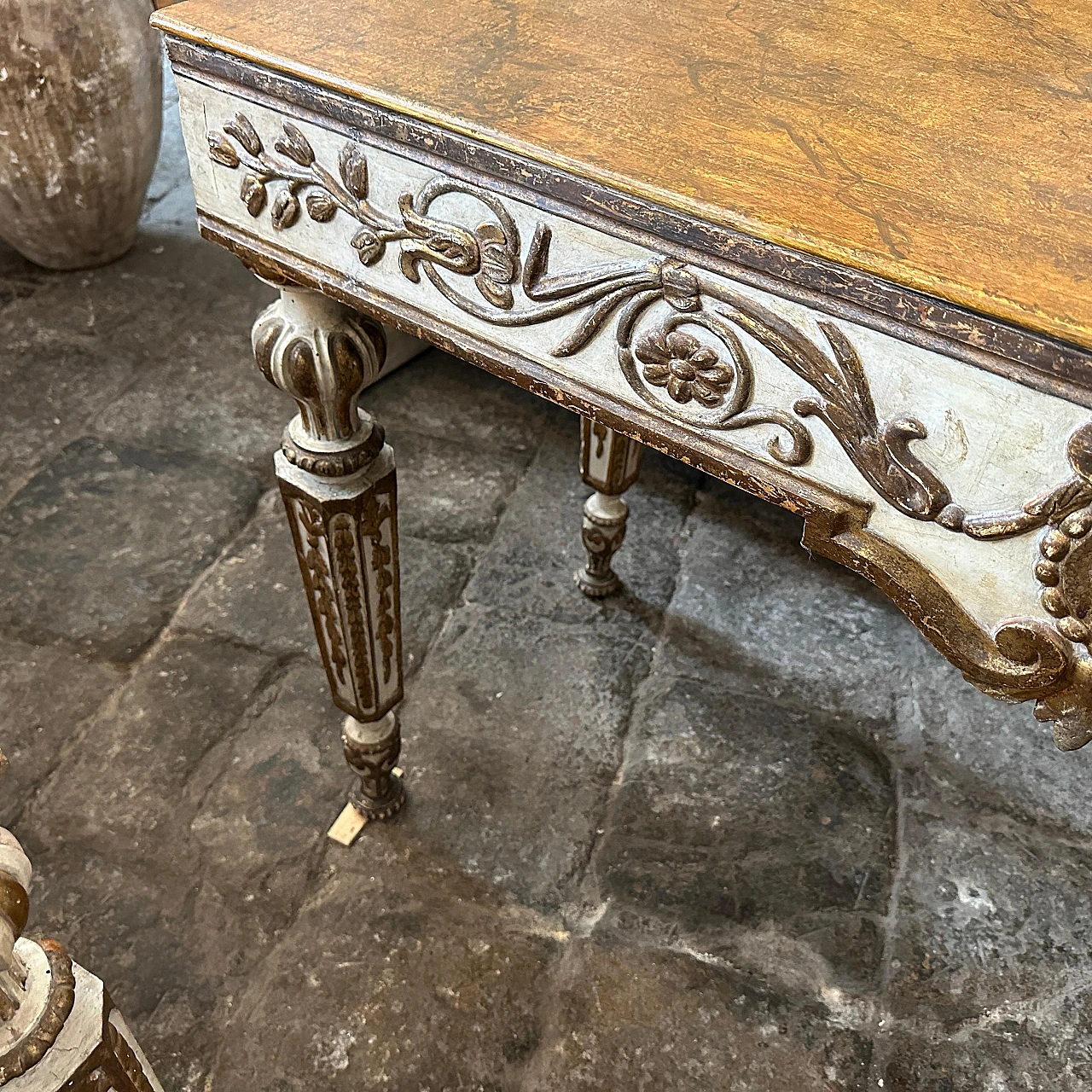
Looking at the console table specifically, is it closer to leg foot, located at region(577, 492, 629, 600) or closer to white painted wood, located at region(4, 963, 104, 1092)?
white painted wood, located at region(4, 963, 104, 1092)

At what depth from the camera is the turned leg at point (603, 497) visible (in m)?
1.24

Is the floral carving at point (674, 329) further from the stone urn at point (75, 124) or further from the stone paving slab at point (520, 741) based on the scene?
the stone urn at point (75, 124)

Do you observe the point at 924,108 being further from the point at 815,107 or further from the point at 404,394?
the point at 404,394

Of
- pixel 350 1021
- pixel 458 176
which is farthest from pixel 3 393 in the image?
pixel 458 176

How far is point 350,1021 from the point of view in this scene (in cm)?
97

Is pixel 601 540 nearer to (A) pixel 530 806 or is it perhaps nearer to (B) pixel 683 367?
(A) pixel 530 806

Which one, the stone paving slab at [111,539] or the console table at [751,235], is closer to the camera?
the console table at [751,235]

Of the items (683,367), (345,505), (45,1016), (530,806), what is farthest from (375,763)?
(683,367)

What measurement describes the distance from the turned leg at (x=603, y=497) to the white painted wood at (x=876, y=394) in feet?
1.84

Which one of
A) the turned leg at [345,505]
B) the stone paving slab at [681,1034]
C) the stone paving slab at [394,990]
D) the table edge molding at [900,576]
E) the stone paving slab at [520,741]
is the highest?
the table edge molding at [900,576]

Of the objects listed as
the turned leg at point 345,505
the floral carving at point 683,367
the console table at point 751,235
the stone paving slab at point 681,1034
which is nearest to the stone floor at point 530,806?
the stone paving slab at point 681,1034

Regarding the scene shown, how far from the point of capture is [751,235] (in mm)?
477

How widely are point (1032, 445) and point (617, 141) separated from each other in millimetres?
265

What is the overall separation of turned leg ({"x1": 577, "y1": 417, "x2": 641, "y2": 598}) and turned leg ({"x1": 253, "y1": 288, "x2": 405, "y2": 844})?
376 millimetres
